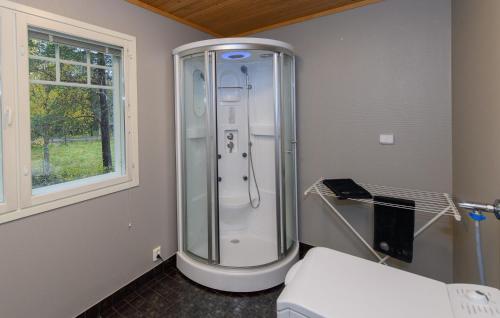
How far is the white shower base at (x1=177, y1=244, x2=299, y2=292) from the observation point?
2176 millimetres

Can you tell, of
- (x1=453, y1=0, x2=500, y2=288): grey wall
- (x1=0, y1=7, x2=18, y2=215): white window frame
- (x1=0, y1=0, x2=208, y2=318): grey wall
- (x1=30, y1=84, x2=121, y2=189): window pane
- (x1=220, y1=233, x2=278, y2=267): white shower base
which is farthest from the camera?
(x1=220, y1=233, x2=278, y2=267): white shower base

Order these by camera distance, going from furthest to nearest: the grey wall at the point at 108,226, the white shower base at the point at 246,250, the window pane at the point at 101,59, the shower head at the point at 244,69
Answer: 1. the shower head at the point at 244,69
2. the white shower base at the point at 246,250
3. the window pane at the point at 101,59
4. the grey wall at the point at 108,226

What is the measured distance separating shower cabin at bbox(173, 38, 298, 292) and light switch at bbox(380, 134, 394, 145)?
748 millimetres

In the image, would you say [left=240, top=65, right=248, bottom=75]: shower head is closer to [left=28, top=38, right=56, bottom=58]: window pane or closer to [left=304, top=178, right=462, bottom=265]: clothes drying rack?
[left=304, top=178, right=462, bottom=265]: clothes drying rack

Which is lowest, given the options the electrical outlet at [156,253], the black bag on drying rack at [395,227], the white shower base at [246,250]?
the white shower base at [246,250]

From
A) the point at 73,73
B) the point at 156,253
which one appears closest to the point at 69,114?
the point at 73,73

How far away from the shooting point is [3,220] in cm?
147

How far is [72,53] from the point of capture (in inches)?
71.9

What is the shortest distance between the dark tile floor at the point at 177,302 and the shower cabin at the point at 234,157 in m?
0.08

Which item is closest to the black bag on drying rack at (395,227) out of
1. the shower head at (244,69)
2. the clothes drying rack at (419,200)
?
the clothes drying rack at (419,200)

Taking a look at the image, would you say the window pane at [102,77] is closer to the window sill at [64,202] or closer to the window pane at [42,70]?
the window pane at [42,70]

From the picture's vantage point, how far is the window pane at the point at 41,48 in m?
1.61

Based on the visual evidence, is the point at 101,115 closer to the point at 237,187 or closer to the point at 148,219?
the point at 148,219

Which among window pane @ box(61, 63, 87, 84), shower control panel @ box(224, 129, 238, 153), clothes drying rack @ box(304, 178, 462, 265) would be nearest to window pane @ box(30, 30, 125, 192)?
window pane @ box(61, 63, 87, 84)
